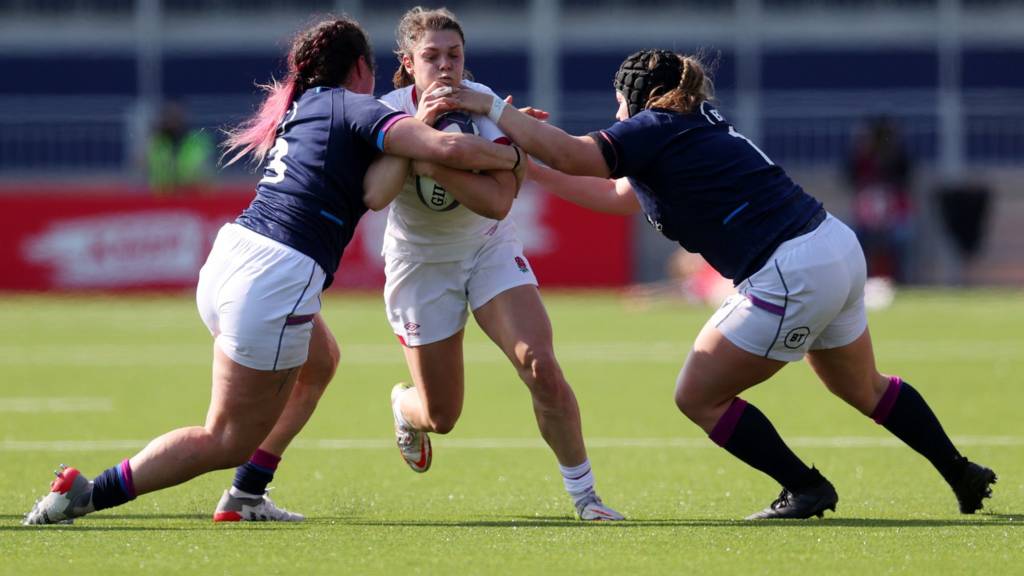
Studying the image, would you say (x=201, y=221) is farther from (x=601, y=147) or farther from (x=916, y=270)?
(x=601, y=147)

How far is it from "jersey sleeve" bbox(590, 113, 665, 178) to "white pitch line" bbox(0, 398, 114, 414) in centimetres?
535

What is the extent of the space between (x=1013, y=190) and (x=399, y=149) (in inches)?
714

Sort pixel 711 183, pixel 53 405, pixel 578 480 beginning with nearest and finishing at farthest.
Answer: pixel 711 183 < pixel 578 480 < pixel 53 405

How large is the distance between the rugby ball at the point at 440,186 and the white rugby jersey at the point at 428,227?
9cm

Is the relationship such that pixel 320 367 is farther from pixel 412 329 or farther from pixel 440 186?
pixel 440 186

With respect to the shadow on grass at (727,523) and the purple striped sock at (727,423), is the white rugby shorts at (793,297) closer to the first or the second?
the purple striped sock at (727,423)

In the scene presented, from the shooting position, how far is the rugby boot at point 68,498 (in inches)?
244

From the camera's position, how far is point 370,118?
613 centimetres

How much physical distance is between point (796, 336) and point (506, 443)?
3.06 meters

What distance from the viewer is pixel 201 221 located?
21031 mm

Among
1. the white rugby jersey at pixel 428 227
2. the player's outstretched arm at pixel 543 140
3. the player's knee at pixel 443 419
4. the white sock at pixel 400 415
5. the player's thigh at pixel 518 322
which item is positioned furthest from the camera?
the white sock at pixel 400 415

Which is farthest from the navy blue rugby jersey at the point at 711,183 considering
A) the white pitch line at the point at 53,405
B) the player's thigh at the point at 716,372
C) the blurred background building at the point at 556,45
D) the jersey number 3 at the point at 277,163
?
the blurred background building at the point at 556,45

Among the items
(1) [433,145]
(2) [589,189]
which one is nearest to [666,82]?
(2) [589,189]

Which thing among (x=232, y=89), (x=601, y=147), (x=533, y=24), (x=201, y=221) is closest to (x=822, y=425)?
(x=601, y=147)
